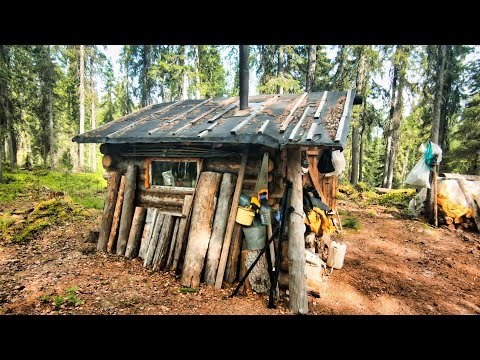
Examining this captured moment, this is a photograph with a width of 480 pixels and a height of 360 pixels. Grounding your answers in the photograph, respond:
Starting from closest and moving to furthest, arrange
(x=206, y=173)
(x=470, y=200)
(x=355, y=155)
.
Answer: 1. (x=206, y=173)
2. (x=470, y=200)
3. (x=355, y=155)

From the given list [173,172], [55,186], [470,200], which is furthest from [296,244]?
[55,186]

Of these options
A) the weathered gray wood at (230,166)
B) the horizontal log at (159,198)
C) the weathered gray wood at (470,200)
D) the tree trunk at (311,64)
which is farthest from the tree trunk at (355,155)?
the horizontal log at (159,198)

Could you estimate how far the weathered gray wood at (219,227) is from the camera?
5.55 metres

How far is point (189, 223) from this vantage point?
239 inches

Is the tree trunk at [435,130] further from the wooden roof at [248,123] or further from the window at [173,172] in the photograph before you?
the window at [173,172]

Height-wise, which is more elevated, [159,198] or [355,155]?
[355,155]

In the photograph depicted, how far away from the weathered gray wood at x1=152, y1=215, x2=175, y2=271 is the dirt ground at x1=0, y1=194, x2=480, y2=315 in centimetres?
27

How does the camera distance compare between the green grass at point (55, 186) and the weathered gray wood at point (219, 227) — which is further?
the green grass at point (55, 186)

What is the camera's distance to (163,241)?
248 inches

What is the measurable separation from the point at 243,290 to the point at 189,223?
2035 millimetres

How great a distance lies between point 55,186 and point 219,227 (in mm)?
14797

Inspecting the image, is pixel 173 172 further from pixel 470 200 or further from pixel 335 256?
pixel 470 200

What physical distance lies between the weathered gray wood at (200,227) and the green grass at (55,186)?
8663 mm
